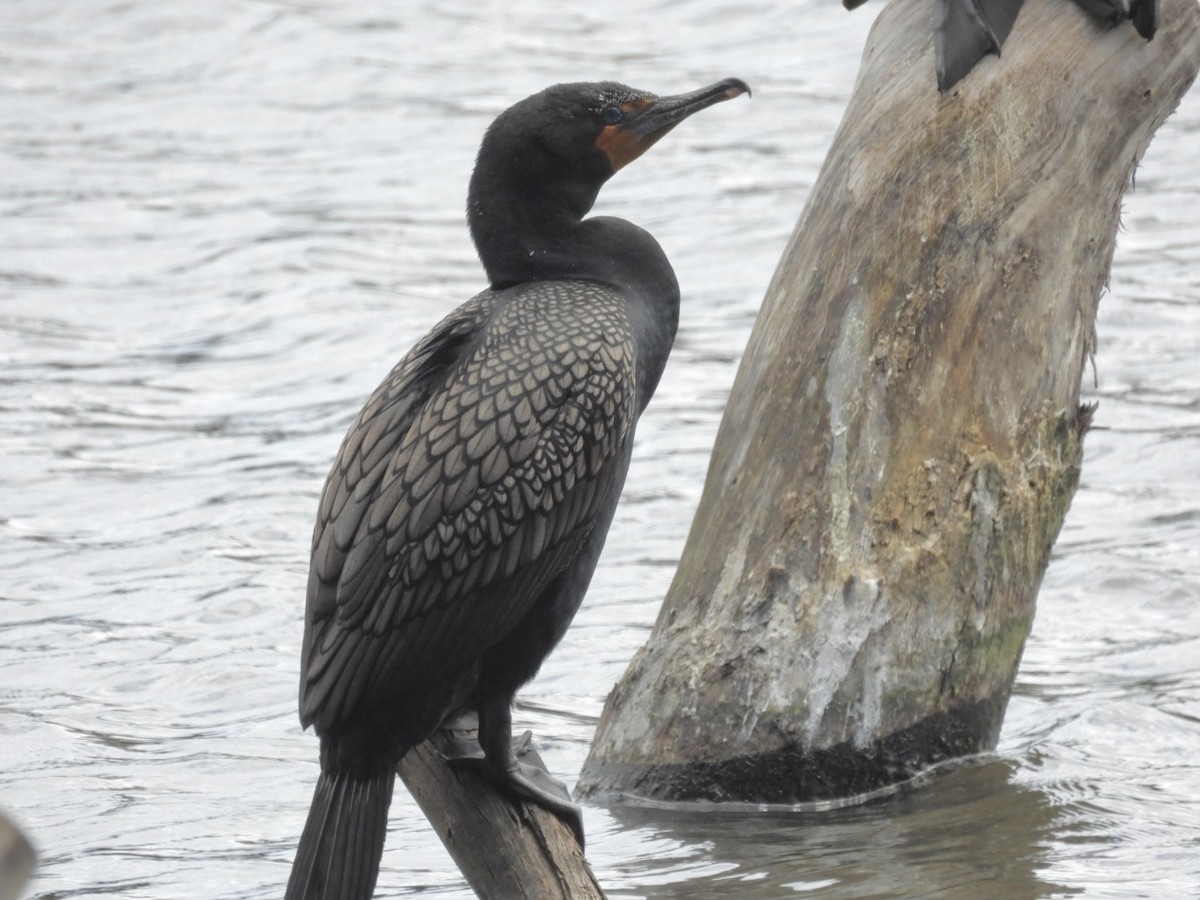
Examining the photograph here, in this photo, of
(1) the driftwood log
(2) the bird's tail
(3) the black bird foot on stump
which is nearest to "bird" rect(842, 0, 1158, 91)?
(1) the driftwood log

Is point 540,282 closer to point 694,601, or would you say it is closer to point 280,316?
point 694,601

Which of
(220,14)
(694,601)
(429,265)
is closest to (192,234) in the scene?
(429,265)

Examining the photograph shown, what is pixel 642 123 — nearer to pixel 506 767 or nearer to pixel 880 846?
pixel 506 767

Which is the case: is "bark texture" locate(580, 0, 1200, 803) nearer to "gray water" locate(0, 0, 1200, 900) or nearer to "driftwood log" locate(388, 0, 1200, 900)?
"driftwood log" locate(388, 0, 1200, 900)

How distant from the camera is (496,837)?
3869 mm

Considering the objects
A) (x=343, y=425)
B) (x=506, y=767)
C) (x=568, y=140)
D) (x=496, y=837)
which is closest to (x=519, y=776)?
(x=506, y=767)

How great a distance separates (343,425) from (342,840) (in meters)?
5.83

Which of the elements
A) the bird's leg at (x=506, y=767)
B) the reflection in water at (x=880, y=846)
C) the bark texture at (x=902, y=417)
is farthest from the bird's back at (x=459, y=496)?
the reflection in water at (x=880, y=846)

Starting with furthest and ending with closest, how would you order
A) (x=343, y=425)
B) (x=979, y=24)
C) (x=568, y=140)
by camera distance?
1. (x=343, y=425)
2. (x=979, y=24)
3. (x=568, y=140)

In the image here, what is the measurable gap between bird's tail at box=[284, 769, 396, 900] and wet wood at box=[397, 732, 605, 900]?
0.16 m

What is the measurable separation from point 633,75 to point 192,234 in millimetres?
4291

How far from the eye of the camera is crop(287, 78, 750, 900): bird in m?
3.81

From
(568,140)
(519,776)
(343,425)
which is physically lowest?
(343,425)

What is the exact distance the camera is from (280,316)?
11156 millimetres
